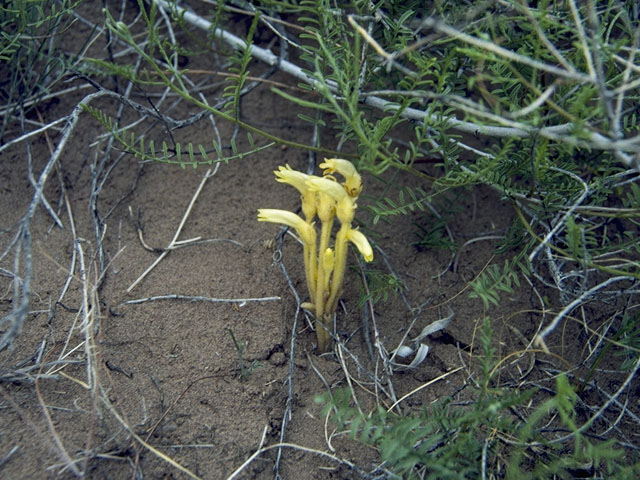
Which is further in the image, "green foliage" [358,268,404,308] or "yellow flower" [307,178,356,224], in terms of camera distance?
"green foliage" [358,268,404,308]

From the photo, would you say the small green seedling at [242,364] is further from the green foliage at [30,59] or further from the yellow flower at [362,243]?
the green foliage at [30,59]

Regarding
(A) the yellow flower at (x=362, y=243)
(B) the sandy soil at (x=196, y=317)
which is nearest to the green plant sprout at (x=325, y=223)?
(A) the yellow flower at (x=362, y=243)

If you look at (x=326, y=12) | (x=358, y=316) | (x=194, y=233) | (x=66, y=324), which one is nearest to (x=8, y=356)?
(x=66, y=324)

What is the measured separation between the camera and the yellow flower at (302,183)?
5.33 ft

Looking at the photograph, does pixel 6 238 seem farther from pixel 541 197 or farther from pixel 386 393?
pixel 541 197

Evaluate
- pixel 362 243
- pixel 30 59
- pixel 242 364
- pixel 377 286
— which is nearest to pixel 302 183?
pixel 362 243

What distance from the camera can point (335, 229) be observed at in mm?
2158

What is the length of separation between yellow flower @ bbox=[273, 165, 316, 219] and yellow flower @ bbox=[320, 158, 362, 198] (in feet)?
0.25

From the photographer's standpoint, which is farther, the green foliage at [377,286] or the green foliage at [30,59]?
the green foliage at [30,59]

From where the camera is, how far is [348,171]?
157 cm

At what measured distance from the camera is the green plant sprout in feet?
5.16

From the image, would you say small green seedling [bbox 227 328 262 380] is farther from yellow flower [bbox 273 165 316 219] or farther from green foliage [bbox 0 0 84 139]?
green foliage [bbox 0 0 84 139]

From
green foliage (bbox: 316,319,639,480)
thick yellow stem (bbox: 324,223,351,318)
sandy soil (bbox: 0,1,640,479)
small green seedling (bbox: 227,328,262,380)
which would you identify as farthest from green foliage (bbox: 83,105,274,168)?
green foliage (bbox: 316,319,639,480)

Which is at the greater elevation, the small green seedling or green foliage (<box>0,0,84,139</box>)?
green foliage (<box>0,0,84,139</box>)
